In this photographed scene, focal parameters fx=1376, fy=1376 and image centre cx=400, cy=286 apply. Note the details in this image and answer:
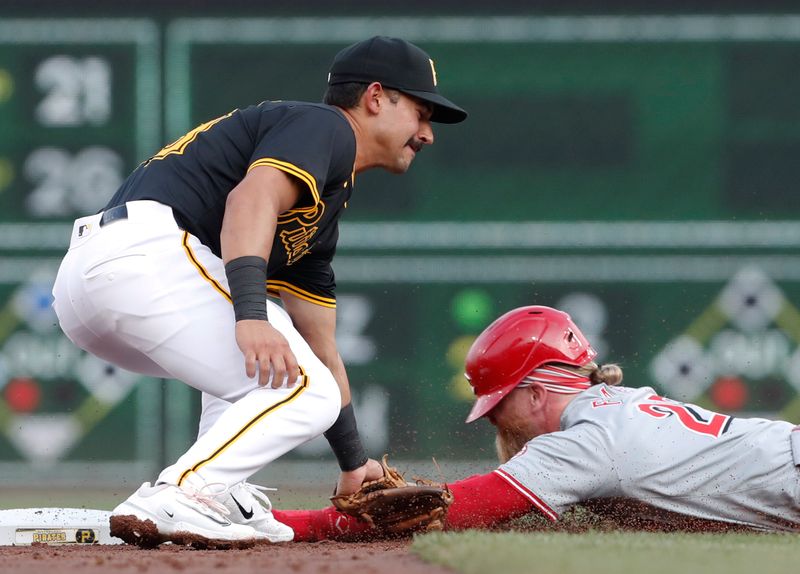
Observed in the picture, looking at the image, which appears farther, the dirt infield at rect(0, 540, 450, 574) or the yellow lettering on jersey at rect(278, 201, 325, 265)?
the yellow lettering on jersey at rect(278, 201, 325, 265)

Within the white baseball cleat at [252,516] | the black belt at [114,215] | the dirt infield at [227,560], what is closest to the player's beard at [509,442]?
the dirt infield at [227,560]

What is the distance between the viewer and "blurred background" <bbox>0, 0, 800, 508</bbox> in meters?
6.80

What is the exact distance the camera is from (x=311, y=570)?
8.61 feet

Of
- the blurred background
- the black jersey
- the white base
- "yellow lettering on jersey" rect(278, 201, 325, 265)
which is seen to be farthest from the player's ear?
the blurred background

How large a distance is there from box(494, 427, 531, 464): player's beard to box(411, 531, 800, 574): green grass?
587mm

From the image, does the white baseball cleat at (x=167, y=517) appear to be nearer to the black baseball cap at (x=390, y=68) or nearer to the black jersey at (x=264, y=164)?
the black jersey at (x=264, y=164)

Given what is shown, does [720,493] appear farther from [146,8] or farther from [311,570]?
[146,8]

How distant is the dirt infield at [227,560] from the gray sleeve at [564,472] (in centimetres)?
33

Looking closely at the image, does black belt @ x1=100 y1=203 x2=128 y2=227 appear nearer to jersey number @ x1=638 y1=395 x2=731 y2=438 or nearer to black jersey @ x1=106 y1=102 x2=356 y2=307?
black jersey @ x1=106 y1=102 x2=356 y2=307

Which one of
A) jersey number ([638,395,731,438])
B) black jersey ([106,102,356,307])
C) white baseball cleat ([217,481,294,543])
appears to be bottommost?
white baseball cleat ([217,481,294,543])

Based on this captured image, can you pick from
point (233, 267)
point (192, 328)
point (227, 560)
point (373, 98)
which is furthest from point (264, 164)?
point (227, 560)

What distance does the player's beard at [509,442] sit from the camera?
386cm

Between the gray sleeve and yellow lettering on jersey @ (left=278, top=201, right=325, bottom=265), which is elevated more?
yellow lettering on jersey @ (left=278, top=201, right=325, bottom=265)

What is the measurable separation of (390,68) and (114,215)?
2.64 feet
